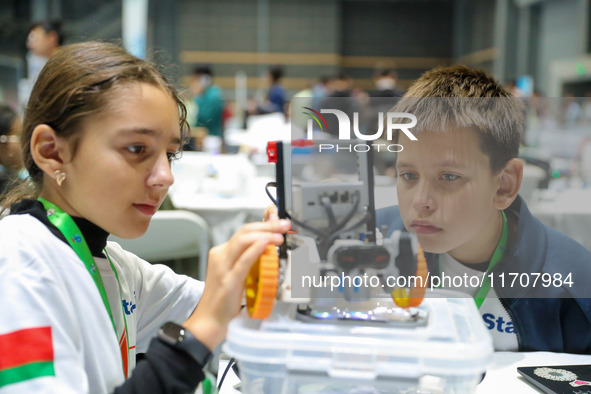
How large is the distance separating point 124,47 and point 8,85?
257 inches

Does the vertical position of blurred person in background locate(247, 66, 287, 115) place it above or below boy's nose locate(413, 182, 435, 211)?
above

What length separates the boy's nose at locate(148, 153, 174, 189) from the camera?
0.66 metres

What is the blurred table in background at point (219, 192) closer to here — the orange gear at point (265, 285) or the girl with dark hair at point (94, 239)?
the girl with dark hair at point (94, 239)

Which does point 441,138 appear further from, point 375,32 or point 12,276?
point 375,32

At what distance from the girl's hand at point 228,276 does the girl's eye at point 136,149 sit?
6.7 inches

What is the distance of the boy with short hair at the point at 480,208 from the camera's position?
0.66 meters

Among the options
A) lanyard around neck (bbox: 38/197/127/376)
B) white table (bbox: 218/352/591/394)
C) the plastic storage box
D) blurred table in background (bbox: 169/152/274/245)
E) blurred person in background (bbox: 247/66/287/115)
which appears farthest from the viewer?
blurred person in background (bbox: 247/66/287/115)

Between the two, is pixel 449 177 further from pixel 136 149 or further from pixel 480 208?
pixel 136 149

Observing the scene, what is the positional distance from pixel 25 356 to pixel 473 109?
585 mm

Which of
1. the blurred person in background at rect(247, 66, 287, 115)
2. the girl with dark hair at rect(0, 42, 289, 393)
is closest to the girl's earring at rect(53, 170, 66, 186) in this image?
the girl with dark hair at rect(0, 42, 289, 393)

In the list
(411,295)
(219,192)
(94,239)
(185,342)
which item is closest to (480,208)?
(411,295)

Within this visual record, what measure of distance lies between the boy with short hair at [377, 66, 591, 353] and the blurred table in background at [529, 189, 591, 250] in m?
0.02

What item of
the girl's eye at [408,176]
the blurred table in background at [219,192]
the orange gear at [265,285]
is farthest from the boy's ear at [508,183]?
the blurred table in background at [219,192]

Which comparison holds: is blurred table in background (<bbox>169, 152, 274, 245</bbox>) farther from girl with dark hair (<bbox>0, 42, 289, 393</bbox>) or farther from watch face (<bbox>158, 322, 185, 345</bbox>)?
watch face (<bbox>158, 322, 185, 345</bbox>)
